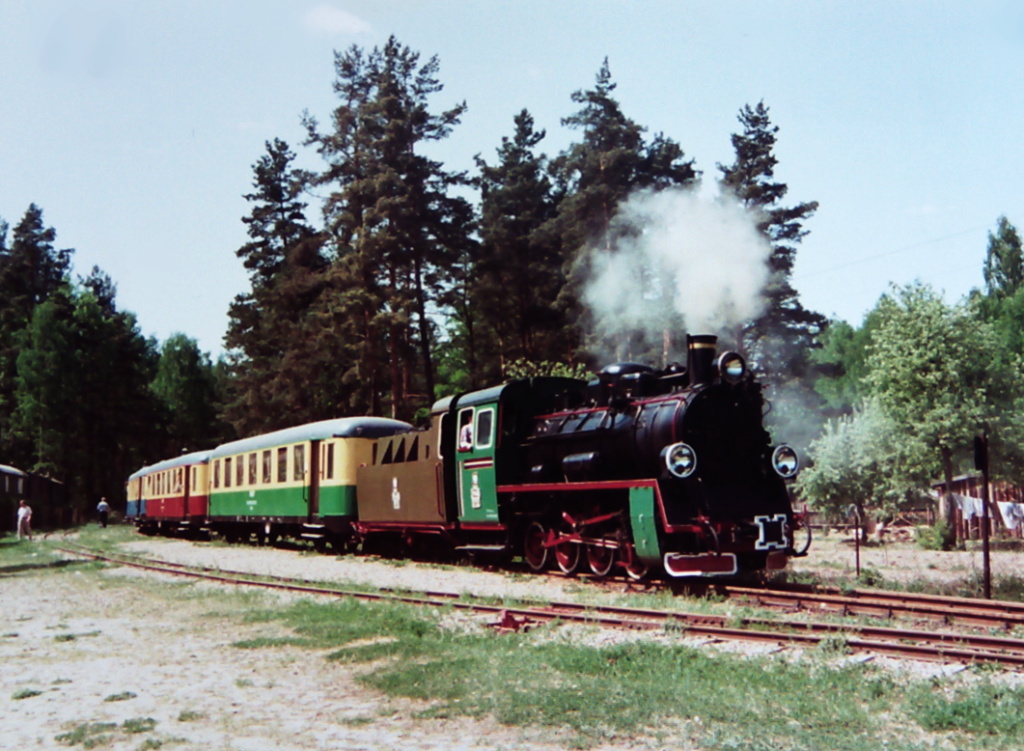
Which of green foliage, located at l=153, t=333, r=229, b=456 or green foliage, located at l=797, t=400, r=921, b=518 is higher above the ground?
green foliage, located at l=153, t=333, r=229, b=456

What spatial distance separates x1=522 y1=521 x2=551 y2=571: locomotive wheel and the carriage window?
1525 mm

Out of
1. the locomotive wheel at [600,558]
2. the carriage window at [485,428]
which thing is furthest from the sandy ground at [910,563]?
the carriage window at [485,428]

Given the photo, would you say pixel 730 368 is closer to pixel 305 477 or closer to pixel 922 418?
pixel 305 477

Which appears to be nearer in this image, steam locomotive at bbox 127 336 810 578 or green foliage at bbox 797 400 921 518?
steam locomotive at bbox 127 336 810 578

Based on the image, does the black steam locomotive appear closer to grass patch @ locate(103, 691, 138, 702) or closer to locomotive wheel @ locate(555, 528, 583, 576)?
locomotive wheel @ locate(555, 528, 583, 576)

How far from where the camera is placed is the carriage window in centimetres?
1548

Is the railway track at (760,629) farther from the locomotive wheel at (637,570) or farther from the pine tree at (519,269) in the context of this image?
the pine tree at (519,269)

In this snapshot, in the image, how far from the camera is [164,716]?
21.9 ft

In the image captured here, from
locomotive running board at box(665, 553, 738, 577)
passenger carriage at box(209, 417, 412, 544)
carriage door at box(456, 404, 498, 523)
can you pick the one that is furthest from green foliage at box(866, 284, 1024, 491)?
locomotive running board at box(665, 553, 738, 577)

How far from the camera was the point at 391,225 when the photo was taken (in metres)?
38.7

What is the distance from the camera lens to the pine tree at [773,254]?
120 ft

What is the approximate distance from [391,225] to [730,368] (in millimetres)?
27701

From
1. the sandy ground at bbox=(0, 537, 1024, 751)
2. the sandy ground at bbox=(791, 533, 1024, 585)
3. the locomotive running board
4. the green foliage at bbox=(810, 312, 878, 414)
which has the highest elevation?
the green foliage at bbox=(810, 312, 878, 414)

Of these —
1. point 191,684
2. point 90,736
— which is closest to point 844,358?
point 191,684
